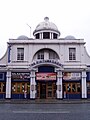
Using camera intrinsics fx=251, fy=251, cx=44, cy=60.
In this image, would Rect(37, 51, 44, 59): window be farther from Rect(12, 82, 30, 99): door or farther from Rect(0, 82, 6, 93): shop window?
Rect(0, 82, 6, 93): shop window

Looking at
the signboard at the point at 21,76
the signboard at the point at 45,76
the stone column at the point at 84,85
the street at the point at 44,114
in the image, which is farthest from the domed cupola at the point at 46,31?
the street at the point at 44,114

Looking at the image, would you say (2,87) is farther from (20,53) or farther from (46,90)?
(46,90)

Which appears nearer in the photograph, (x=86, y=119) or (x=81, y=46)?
(x=86, y=119)

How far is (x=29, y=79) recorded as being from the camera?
38188 millimetres

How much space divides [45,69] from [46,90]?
3.29 m

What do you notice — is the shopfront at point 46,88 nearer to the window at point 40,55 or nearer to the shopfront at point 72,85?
the shopfront at point 72,85

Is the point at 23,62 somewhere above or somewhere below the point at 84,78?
above

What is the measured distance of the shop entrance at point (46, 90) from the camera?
1523 inches

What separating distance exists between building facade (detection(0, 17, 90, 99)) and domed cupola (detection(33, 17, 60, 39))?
2788 mm

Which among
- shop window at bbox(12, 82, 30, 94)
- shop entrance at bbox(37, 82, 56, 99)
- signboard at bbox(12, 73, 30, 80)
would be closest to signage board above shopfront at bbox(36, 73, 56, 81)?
shop entrance at bbox(37, 82, 56, 99)

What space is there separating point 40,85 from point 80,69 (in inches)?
261

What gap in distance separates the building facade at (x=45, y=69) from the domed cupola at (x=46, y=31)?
110 inches

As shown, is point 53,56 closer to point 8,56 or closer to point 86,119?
point 8,56

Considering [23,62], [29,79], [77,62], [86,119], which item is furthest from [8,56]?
[86,119]
